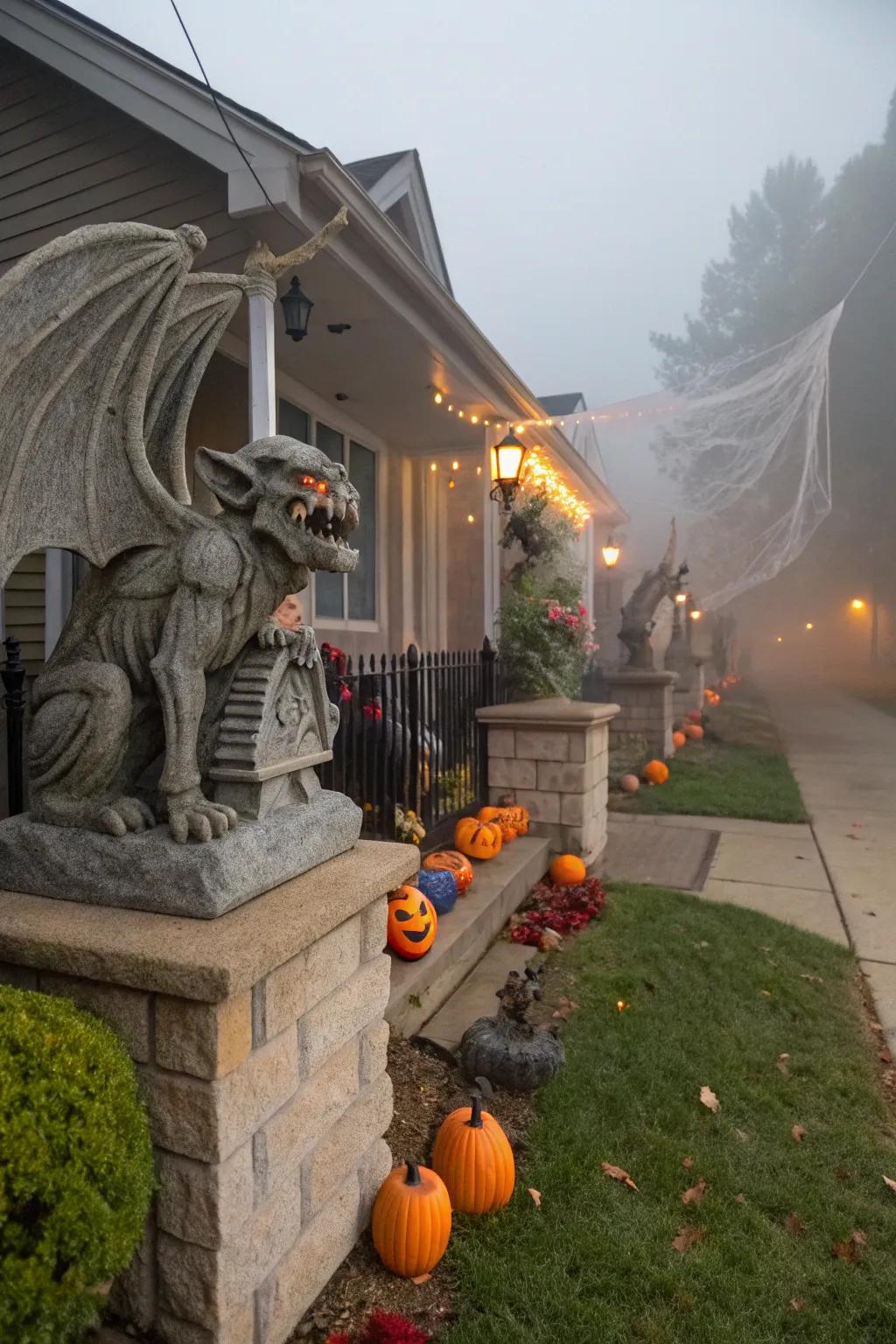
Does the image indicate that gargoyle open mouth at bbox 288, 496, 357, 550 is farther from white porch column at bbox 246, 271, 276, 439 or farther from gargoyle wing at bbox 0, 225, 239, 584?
white porch column at bbox 246, 271, 276, 439

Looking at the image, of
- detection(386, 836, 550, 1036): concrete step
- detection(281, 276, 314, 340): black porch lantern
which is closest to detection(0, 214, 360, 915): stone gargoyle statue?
detection(386, 836, 550, 1036): concrete step

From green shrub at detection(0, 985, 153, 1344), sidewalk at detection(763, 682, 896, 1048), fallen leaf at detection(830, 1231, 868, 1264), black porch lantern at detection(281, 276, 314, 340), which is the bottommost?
sidewalk at detection(763, 682, 896, 1048)

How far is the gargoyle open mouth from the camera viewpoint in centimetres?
200

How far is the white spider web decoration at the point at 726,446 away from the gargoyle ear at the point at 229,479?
8869 mm

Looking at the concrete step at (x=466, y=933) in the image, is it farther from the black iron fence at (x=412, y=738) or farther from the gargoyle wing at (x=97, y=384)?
the gargoyle wing at (x=97, y=384)

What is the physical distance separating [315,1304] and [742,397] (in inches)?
454

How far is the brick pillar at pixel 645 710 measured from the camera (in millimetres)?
11250

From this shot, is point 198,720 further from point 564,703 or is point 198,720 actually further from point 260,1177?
point 564,703

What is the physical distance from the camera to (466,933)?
12.9ft

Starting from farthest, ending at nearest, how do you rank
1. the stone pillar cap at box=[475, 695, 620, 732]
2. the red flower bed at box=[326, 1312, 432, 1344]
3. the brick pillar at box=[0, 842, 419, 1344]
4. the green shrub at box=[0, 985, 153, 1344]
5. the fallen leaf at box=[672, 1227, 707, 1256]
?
the stone pillar cap at box=[475, 695, 620, 732] → the fallen leaf at box=[672, 1227, 707, 1256] → the red flower bed at box=[326, 1312, 432, 1344] → the brick pillar at box=[0, 842, 419, 1344] → the green shrub at box=[0, 985, 153, 1344]

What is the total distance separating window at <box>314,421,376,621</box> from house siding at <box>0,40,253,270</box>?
2.87 metres

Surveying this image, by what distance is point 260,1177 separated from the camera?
5.74 feet

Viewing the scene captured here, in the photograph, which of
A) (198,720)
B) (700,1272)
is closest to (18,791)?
(198,720)

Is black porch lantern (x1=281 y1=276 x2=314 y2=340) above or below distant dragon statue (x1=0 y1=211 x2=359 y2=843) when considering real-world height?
above
